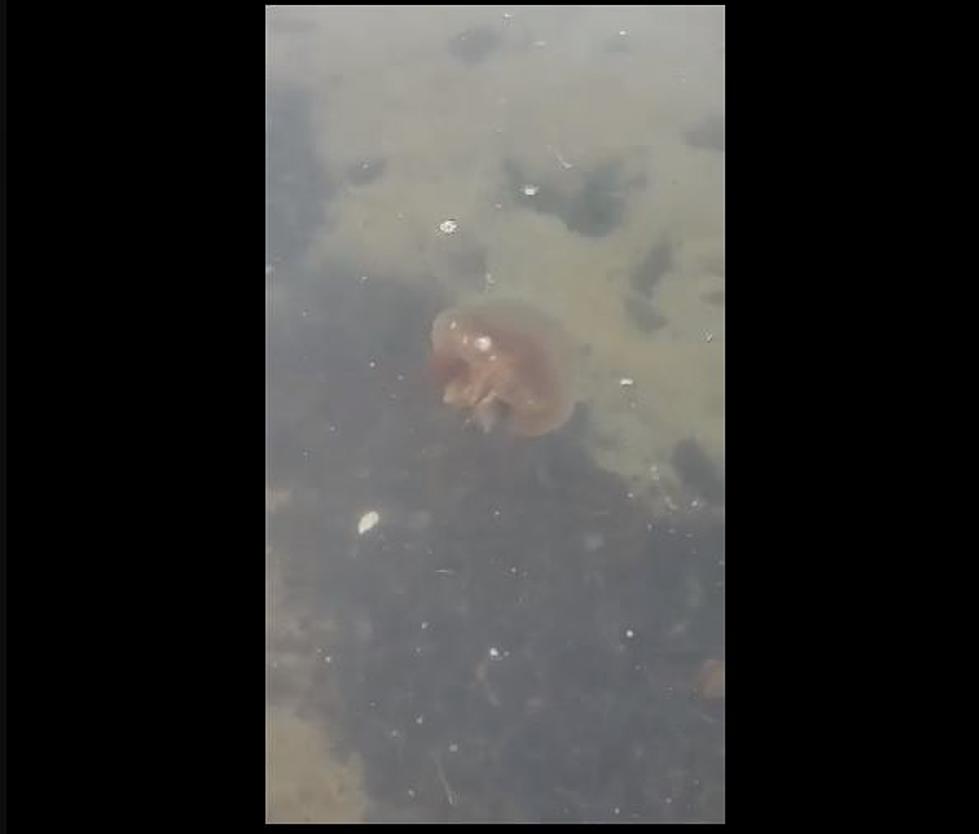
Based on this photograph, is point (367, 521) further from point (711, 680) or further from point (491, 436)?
point (711, 680)

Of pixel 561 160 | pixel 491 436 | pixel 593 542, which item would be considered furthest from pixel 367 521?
pixel 561 160

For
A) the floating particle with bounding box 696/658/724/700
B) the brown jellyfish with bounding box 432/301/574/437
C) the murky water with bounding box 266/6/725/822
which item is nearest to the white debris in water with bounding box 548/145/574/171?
the murky water with bounding box 266/6/725/822

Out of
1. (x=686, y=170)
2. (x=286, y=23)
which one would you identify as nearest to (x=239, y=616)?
(x=686, y=170)

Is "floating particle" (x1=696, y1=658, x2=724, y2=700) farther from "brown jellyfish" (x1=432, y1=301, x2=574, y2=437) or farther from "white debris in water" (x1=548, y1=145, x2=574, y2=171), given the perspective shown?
"white debris in water" (x1=548, y1=145, x2=574, y2=171)

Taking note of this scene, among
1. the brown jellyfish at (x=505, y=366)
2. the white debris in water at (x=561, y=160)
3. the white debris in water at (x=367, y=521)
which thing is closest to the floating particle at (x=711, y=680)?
the brown jellyfish at (x=505, y=366)

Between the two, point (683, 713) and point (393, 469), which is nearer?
point (683, 713)
